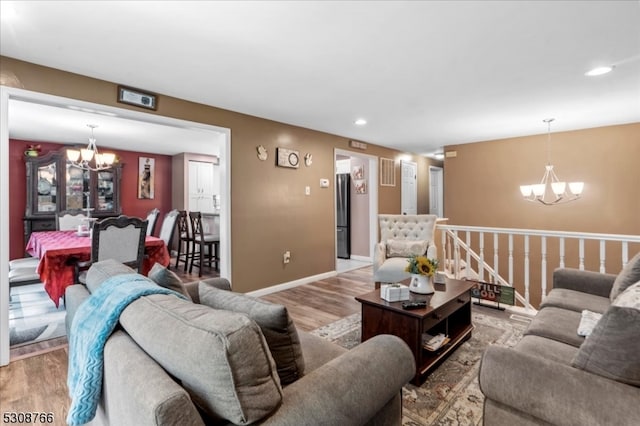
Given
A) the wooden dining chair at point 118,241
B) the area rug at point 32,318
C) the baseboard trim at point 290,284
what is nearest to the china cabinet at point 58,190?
the area rug at point 32,318

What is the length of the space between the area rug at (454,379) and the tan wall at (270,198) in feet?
4.72

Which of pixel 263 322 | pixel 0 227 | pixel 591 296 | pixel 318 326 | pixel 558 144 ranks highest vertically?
pixel 558 144

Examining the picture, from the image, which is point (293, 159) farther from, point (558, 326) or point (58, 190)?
point (58, 190)

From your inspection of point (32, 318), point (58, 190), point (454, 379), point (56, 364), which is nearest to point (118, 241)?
point (56, 364)

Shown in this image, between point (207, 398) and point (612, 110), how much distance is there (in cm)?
512

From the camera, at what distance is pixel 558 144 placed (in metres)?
4.90

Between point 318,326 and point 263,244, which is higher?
point 263,244

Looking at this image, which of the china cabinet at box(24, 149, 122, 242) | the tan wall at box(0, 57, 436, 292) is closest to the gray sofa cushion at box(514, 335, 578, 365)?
the tan wall at box(0, 57, 436, 292)

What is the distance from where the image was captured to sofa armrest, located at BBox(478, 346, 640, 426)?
962 millimetres

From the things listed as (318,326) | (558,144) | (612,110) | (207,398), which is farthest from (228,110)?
(558,144)

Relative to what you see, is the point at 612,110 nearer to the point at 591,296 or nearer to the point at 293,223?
the point at 591,296

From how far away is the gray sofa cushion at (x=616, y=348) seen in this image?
102cm

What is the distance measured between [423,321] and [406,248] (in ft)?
6.33

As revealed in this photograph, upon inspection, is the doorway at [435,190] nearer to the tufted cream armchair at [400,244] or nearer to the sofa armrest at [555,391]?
the tufted cream armchair at [400,244]
